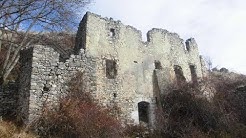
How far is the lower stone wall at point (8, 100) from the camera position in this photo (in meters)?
13.4

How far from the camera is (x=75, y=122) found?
40.3 feet

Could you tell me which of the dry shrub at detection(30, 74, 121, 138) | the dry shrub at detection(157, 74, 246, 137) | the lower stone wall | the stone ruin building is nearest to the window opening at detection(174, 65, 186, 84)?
the stone ruin building

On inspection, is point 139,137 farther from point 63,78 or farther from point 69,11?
point 69,11

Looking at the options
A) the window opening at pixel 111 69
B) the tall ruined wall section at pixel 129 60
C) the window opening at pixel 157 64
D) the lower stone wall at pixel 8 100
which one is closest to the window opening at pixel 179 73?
the tall ruined wall section at pixel 129 60

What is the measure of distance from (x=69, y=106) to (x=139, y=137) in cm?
420

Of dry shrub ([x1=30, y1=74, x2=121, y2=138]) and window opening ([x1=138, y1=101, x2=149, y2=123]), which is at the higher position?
window opening ([x1=138, y1=101, x2=149, y2=123])

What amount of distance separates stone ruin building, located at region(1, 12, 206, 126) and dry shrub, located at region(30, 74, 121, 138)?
102 centimetres

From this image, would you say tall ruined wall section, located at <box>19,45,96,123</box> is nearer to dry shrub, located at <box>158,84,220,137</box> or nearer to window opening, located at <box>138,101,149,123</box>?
dry shrub, located at <box>158,84,220,137</box>

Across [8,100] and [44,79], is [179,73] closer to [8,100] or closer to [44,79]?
[44,79]

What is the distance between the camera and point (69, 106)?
12812 millimetres

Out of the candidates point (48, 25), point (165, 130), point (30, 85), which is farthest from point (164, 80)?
point (30, 85)

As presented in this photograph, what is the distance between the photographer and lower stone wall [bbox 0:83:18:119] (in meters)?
13.4

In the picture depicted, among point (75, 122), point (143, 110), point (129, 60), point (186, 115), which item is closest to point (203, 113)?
point (186, 115)

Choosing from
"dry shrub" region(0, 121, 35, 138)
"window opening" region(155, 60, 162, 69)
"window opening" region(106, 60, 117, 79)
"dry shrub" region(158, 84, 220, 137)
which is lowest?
"dry shrub" region(0, 121, 35, 138)
